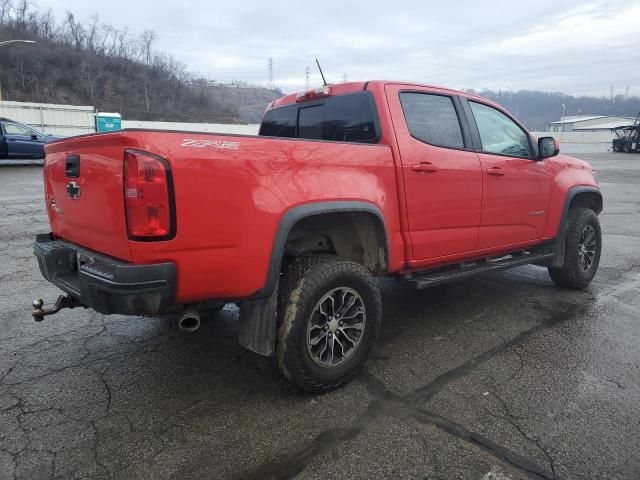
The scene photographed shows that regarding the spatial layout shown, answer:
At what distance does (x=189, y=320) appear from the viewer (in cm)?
266

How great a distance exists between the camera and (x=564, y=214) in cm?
499

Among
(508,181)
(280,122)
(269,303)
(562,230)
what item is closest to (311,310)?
(269,303)

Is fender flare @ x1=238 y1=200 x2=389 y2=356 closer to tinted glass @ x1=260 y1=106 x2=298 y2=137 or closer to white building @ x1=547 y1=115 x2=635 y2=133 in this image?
tinted glass @ x1=260 y1=106 x2=298 y2=137

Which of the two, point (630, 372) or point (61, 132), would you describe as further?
point (61, 132)

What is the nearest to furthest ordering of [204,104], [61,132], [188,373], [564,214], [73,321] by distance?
[188,373], [73,321], [564,214], [61,132], [204,104]

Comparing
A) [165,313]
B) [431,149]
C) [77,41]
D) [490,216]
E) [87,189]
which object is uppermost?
[77,41]

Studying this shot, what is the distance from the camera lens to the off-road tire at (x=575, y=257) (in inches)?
201

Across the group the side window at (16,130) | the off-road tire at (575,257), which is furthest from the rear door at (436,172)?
the side window at (16,130)

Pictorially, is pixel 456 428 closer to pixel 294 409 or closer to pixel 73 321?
pixel 294 409

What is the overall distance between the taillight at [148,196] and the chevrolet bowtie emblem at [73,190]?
25.0 inches

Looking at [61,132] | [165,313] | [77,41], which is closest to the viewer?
[165,313]

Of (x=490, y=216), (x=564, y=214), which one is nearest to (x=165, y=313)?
(x=490, y=216)

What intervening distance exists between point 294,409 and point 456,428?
0.93 metres

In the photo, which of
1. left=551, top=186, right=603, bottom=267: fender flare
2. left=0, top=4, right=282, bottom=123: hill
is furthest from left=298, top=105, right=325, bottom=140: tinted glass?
left=0, top=4, right=282, bottom=123: hill
